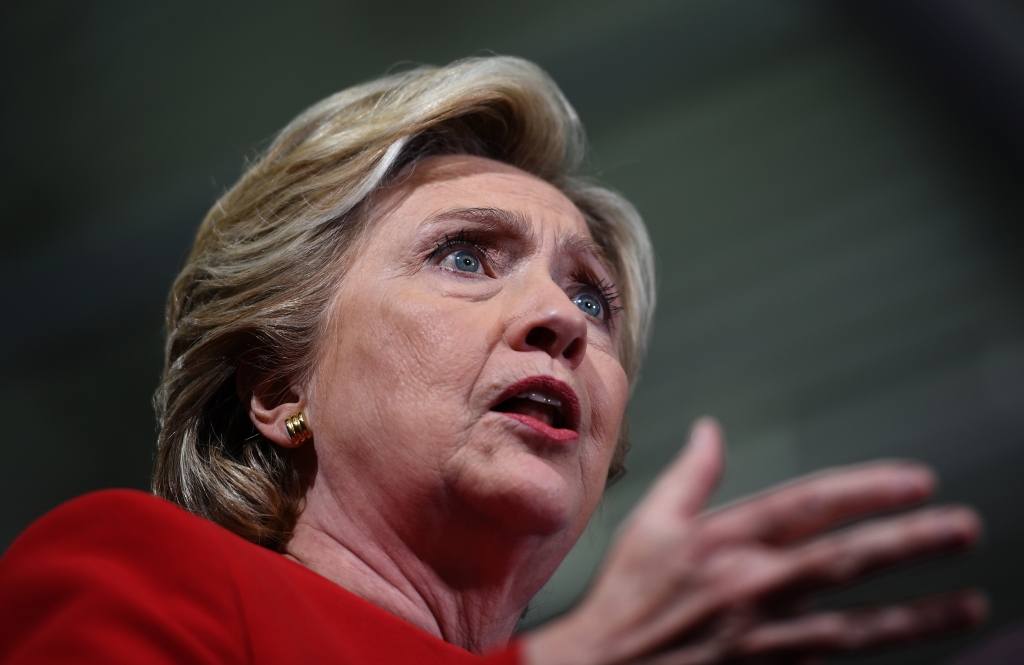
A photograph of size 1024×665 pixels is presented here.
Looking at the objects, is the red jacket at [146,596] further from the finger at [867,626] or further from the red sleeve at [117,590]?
the finger at [867,626]

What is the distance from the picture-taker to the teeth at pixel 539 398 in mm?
1353

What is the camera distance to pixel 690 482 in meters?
0.83

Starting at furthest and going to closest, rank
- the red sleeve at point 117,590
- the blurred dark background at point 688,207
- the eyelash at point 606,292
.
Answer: the blurred dark background at point 688,207 < the eyelash at point 606,292 < the red sleeve at point 117,590

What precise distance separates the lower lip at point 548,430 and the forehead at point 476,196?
434mm

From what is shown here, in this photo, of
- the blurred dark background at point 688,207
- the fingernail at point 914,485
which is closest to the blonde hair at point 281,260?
the blurred dark background at point 688,207

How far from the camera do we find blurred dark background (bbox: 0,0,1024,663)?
2.54 metres

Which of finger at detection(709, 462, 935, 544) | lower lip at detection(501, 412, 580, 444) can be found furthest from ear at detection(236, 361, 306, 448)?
finger at detection(709, 462, 935, 544)

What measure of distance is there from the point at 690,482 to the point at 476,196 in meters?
0.95

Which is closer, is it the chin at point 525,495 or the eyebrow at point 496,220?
the chin at point 525,495

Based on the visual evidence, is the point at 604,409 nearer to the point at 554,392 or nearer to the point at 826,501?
the point at 554,392

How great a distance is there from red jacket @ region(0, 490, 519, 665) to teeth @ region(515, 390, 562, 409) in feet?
1.36

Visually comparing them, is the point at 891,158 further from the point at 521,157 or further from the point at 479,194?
the point at 479,194

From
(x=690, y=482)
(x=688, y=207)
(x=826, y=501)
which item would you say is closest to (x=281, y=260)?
(x=690, y=482)

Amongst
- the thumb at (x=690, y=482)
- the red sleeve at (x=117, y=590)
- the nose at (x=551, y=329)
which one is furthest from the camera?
the nose at (x=551, y=329)
